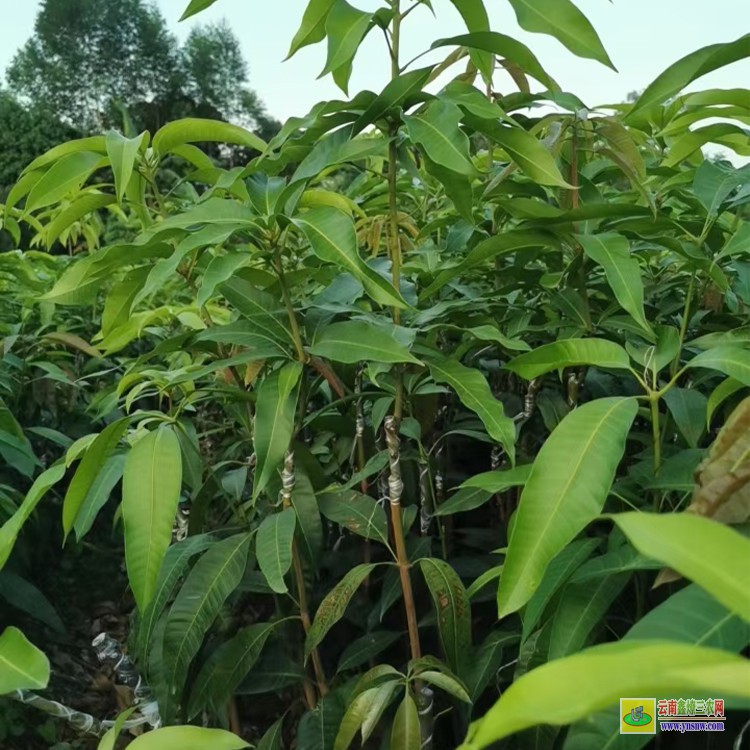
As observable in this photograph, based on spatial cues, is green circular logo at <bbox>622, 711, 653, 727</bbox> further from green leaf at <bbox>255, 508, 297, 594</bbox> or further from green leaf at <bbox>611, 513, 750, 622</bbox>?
green leaf at <bbox>255, 508, 297, 594</bbox>

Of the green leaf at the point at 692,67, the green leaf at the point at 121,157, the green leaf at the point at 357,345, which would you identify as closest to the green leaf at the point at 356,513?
the green leaf at the point at 357,345

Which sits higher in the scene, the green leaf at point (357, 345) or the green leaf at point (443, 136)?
the green leaf at point (443, 136)

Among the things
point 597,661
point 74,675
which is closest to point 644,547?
point 597,661

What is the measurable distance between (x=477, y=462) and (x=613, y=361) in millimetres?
625

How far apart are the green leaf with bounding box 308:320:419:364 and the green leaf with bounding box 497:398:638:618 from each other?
0.59 feet

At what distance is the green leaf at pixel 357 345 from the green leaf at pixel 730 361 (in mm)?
265

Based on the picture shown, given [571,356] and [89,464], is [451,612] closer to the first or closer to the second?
[571,356]

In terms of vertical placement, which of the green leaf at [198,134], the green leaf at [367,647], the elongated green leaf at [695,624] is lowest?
the green leaf at [367,647]

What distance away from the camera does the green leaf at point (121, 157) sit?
813mm

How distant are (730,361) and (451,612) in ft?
1.33

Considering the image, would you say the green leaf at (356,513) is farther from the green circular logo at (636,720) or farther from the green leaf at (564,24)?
the green leaf at (564,24)

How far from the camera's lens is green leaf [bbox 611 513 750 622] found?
1.13ft

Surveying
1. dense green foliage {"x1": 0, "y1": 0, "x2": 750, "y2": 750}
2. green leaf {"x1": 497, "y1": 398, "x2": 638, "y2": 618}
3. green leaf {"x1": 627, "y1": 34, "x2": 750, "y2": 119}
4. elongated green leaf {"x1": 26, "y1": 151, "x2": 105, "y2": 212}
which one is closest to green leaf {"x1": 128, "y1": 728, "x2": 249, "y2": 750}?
dense green foliage {"x1": 0, "y1": 0, "x2": 750, "y2": 750}

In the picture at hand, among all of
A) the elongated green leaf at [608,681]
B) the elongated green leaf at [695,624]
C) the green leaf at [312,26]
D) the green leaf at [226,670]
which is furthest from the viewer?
the green leaf at [226,670]
